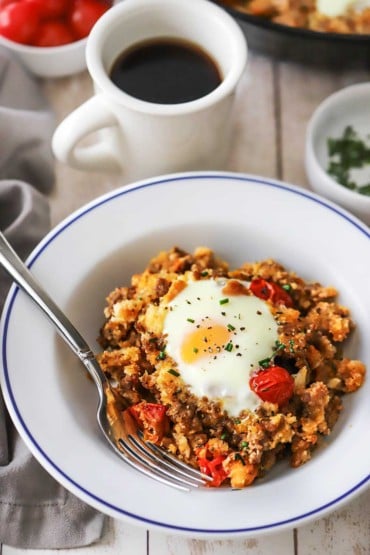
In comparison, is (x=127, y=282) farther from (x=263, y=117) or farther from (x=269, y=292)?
(x=263, y=117)

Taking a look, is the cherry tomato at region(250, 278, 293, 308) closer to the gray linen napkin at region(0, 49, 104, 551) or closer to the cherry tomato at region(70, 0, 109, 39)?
the gray linen napkin at region(0, 49, 104, 551)

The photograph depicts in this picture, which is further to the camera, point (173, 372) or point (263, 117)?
point (263, 117)

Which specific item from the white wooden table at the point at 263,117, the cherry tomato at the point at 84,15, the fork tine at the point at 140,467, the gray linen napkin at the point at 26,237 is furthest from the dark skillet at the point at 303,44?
the fork tine at the point at 140,467

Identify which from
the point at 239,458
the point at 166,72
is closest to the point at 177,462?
the point at 239,458

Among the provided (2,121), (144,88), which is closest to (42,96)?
(2,121)

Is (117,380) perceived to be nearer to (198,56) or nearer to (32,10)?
(198,56)

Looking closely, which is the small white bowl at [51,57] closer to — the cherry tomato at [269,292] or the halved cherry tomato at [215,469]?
the cherry tomato at [269,292]

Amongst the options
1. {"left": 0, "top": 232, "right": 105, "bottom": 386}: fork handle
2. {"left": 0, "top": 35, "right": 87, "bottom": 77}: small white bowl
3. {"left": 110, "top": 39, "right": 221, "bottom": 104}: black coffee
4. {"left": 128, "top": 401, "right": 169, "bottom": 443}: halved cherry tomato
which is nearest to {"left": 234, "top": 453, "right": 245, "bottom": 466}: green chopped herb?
{"left": 128, "top": 401, "right": 169, "bottom": 443}: halved cherry tomato

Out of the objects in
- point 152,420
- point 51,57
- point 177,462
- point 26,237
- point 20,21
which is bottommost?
point 177,462
